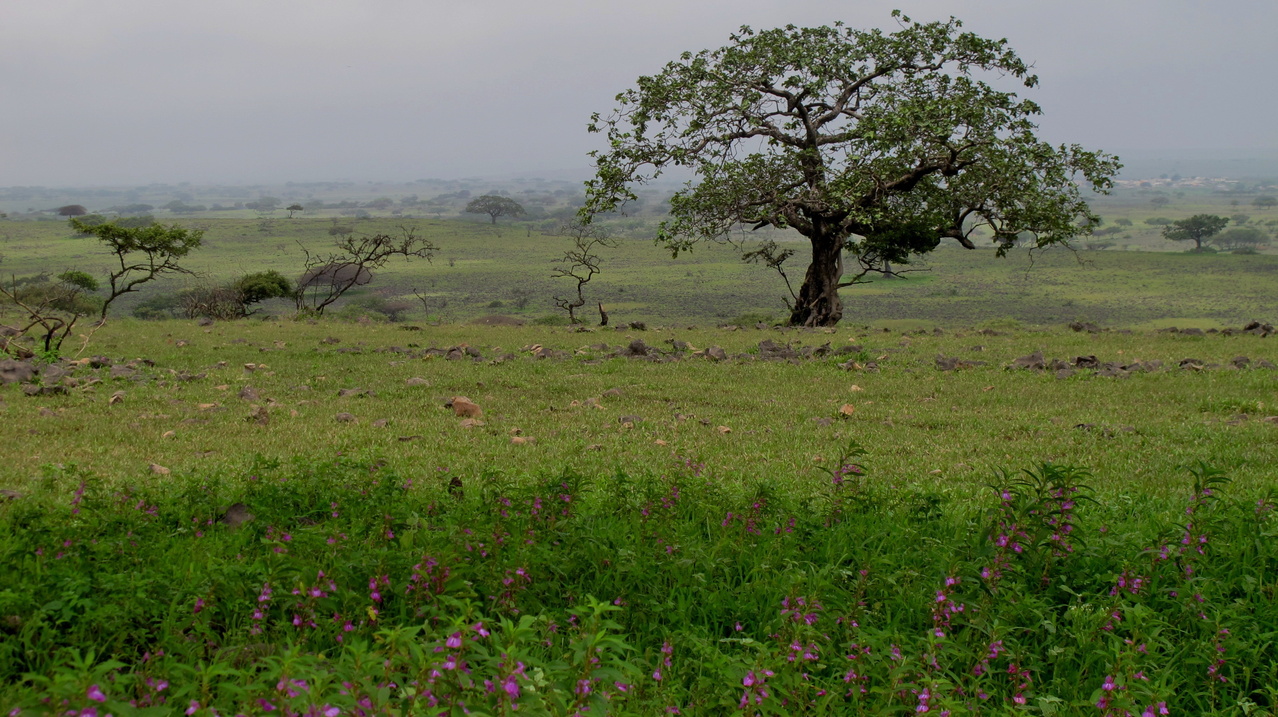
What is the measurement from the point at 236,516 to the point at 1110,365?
14.6 metres

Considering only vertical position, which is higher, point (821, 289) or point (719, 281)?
point (821, 289)

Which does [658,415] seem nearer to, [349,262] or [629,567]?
[629,567]

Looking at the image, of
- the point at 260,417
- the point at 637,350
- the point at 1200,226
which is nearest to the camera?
the point at 260,417

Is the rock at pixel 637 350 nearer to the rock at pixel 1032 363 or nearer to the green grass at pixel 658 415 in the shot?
the green grass at pixel 658 415

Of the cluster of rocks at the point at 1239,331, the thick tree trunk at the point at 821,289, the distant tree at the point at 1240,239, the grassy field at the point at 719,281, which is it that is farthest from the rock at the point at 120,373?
the distant tree at the point at 1240,239

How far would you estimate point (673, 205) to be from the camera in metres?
25.3

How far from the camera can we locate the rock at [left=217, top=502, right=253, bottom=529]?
6.09m

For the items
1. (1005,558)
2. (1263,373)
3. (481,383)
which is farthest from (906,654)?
(1263,373)

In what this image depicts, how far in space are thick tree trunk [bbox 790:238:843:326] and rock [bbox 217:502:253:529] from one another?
75.3ft

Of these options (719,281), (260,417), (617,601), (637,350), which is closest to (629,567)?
(617,601)

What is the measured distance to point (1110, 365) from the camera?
1560cm

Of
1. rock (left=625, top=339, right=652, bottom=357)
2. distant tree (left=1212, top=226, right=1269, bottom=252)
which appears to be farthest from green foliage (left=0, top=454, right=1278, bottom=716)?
distant tree (left=1212, top=226, right=1269, bottom=252)

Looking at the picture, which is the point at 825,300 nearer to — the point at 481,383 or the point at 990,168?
the point at 990,168

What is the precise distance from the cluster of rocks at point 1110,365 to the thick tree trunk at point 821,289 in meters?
11.6
